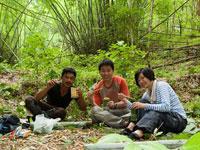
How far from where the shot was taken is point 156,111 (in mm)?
4352

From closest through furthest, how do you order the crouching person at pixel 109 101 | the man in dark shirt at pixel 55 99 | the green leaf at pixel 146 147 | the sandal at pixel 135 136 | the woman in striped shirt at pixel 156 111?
the green leaf at pixel 146 147
the sandal at pixel 135 136
the woman in striped shirt at pixel 156 111
the crouching person at pixel 109 101
the man in dark shirt at pixel 55 99

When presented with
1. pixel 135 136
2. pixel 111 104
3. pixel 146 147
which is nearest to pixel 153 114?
pixel 135 136

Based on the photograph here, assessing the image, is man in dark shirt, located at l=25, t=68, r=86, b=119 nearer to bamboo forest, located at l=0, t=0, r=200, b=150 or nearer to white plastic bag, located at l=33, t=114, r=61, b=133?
bamboo forest, located at l=0, t=0, r=200, b=150

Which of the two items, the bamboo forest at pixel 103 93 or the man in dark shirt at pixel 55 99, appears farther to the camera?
→ the man in dark shirt at pixel 55 99

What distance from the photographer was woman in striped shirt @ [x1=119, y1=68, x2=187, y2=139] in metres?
4.25

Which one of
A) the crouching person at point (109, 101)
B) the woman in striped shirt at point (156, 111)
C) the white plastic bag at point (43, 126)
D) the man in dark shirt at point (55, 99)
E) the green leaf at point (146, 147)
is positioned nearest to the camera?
the green leaf at point (146, 147)

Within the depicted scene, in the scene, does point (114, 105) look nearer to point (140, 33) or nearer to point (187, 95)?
point (187, 95)

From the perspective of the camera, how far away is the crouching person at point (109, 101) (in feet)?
16.4

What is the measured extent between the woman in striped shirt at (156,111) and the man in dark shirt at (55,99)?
1.08 metres

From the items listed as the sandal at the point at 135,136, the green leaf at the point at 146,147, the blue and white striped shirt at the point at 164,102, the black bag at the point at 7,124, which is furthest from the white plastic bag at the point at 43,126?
the green leaf at the point at 146,147

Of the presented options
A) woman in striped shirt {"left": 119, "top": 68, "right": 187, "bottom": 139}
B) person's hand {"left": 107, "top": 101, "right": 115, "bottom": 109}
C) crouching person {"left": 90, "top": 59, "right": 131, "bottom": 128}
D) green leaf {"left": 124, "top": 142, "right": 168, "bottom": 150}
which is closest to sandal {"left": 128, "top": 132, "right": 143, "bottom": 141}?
woman in striped shirt {"left": 119, "top": 68, "right": 187, "bottom": 139}

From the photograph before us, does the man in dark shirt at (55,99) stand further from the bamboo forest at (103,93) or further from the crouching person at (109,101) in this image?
the crouching person at (109,101)

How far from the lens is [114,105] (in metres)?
5.04

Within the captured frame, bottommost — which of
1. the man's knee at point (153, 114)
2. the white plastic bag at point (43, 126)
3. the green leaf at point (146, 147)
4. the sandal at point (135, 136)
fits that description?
the sandal at point (135, 136)
